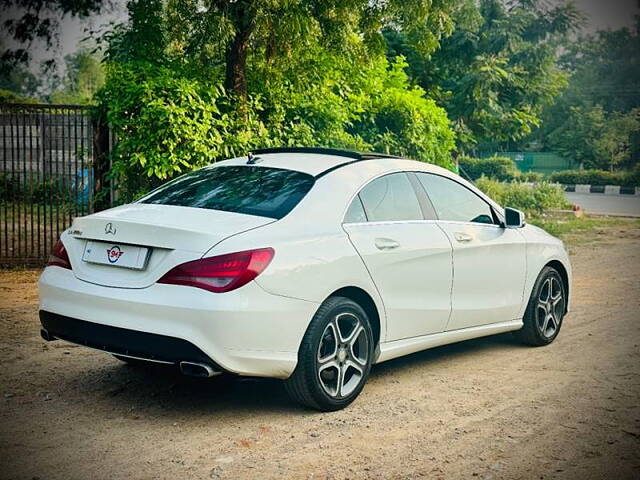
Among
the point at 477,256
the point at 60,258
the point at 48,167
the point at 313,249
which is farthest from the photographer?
the point at 48,167

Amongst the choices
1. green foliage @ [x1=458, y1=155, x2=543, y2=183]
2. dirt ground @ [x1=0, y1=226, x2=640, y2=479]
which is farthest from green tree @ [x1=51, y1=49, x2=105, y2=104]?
dirt ground @ [x1=0, y1=226, x2=640, y2=479]

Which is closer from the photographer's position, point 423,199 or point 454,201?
point 423,199

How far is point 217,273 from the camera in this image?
474cm

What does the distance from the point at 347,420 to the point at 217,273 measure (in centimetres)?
121

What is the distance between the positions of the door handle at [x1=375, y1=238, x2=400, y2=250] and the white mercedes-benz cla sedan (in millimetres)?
15

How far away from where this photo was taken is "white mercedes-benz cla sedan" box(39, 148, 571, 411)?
476cm

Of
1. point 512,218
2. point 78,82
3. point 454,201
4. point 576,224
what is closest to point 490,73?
point 576,224

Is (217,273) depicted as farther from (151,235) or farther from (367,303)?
(367,303)

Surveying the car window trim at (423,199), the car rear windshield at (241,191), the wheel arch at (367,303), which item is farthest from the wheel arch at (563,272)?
the car rear windshield at (241,191)

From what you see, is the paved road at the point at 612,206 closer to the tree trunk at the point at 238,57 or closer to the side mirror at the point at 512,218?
the tree trunk at the point at 238,57

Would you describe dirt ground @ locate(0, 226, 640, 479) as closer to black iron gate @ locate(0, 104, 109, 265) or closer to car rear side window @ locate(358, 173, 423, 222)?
car rear side window @ locate(358, 173, 423, 222)

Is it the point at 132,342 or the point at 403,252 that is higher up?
the point at 403,252

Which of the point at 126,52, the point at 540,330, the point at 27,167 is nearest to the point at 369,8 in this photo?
the point at 126,52

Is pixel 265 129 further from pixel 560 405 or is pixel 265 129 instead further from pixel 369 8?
pixel 560 405
